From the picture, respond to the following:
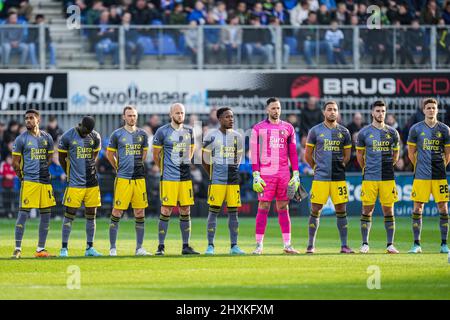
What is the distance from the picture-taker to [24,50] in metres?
31.6

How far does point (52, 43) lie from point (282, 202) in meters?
14.3

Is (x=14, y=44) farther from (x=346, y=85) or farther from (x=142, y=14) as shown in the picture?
(x=346, y=85)

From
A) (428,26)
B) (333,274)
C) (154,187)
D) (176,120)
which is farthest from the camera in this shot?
(428,26)

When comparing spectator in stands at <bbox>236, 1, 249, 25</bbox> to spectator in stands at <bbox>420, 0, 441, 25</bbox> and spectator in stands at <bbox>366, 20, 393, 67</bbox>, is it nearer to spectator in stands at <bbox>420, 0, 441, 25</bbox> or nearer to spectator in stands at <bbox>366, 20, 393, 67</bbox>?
spectator in stands at <bbox>366, 20, 393, 67</bbox>

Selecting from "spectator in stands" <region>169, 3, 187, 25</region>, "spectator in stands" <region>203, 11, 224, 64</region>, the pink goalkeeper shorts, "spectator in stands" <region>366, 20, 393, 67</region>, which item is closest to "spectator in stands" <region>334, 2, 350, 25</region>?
"spectator in stands" <region>366, 20, 393, 67</region>

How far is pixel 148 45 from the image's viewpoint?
32062 mm

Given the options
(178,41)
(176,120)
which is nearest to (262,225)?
(176,120)

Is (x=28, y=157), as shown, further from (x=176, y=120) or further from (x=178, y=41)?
(x=178, y=41)

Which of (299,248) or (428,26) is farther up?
(428,26)

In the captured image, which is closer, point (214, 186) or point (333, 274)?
point (333, 274)

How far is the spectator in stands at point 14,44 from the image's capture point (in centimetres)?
3138
